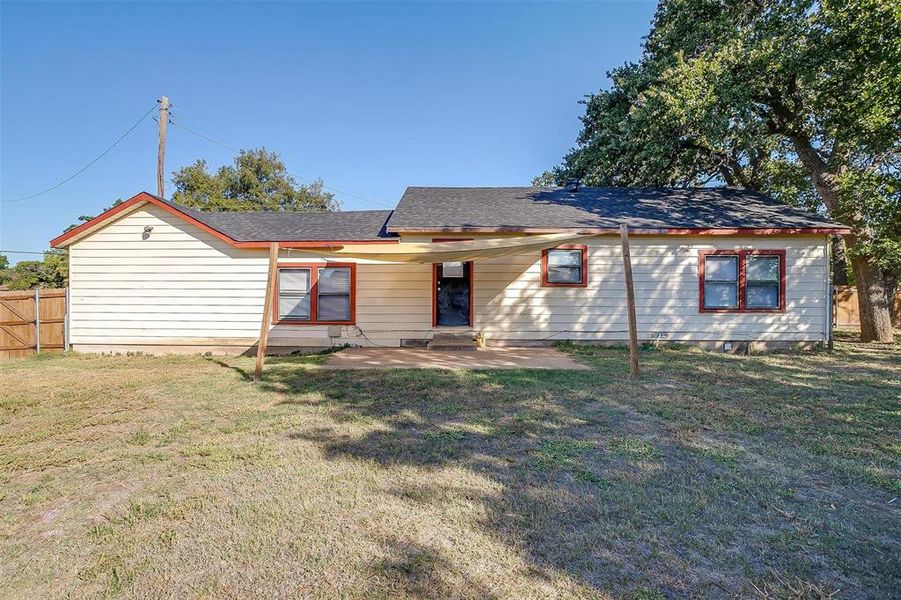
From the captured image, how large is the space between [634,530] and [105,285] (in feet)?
36.7

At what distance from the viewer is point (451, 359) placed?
25.6 feet

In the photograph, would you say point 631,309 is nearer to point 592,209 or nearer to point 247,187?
point 592,209

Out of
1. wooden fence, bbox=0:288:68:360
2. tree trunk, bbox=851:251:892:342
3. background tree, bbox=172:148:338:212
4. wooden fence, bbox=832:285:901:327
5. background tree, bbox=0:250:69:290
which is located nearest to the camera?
wooden fence, bbox=0:288:68:360

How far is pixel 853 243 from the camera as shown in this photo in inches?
405

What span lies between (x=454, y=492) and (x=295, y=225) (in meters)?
9.08

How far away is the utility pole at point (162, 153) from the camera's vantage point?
47.6ft

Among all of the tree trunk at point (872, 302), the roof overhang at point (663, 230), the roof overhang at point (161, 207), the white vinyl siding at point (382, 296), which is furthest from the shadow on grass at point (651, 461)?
the tree trunk at point (872, 302)

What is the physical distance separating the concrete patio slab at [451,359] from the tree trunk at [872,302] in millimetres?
8259

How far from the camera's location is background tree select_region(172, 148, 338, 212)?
25503 mm

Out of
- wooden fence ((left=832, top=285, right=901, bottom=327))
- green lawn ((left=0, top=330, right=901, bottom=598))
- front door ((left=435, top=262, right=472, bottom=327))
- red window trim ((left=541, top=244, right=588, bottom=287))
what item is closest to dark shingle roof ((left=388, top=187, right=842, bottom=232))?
red window trim ((left=541, top=244, right=588, bottom=287))

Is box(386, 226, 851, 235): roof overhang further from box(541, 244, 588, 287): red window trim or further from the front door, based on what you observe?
the front door

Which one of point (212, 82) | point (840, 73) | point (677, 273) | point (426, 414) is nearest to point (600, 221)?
point (677, 273)

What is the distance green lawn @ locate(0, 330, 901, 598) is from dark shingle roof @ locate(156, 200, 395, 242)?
4.70 m

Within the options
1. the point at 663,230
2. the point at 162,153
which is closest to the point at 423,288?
the point at 663,230
